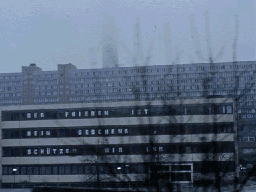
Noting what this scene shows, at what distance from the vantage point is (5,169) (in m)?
24.0

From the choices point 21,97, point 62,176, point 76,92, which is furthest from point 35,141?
point 21,97

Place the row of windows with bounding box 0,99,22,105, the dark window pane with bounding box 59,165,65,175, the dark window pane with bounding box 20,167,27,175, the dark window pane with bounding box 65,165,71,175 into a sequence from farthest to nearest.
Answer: the row of windows with bounding box 0,99,22,105
the dark window pane with bounding box 20,167,27,175
the dark window pane with bounding box 59,165,65,175
the dark window pane with bounding box 65,165,71,175

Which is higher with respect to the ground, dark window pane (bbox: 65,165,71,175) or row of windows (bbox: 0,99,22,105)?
row of windows (bbox: 0,99,22,105)

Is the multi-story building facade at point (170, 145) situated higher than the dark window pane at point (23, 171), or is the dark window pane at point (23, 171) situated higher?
the multi-story building facade at point (170, 145)

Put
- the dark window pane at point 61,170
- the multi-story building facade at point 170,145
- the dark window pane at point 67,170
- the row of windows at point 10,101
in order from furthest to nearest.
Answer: the row of windows at point 10,101, the dark window pane at point 61,170, the dark window pane at point 67,170, the multi-story building facade at point 170,145

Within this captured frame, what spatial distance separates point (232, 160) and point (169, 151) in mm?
442

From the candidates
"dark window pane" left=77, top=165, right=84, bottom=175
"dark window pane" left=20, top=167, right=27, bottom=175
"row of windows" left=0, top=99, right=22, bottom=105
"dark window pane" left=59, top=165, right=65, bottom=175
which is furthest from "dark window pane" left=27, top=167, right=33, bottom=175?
"row of windows" left=0, top=99, right=22, bottom=105

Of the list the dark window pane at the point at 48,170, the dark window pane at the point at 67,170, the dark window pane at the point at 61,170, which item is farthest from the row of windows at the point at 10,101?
the dark window pane at the point at 67,170

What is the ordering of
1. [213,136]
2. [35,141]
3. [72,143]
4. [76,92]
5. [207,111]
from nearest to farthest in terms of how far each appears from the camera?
[213,136] → [207,111] → [72,143] → [35,141] → [76,92]

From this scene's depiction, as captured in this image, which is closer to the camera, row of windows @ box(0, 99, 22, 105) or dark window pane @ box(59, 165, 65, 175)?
dark window pane @ box(59, 165, 65, 175)

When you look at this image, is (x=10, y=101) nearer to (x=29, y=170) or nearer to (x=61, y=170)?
(x=29, y=170)

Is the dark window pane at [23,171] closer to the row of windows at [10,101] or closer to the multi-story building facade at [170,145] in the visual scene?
the multi-story building facade at [170,145]

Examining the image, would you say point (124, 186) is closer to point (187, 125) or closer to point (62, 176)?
point (187, 125)

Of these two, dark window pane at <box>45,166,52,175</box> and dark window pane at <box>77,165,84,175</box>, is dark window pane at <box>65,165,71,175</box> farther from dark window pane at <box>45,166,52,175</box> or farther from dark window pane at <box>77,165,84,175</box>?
Result: dark window pane at <box>45,166,52,175</box>
